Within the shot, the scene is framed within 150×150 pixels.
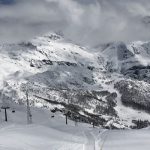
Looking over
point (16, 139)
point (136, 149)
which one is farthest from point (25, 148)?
point (136, 149)

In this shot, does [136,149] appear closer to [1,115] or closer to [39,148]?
[39,148]

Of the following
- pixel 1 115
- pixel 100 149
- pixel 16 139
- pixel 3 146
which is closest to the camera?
pixel 3 146

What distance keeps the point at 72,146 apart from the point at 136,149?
8.20 metres

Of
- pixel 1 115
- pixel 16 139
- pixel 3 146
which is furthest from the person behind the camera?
pixel 1 115

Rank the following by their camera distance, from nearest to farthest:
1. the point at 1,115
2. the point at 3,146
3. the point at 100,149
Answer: the point at 3,146 → the point at 100,149 → the point at 1,115

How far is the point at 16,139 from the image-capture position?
45.9 m

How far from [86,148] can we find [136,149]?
6.60m

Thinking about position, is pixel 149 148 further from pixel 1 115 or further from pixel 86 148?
pixel 1 115

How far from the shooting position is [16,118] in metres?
199

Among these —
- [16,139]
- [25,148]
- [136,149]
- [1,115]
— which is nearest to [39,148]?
[25,148]

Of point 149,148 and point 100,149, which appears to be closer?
point 149,148

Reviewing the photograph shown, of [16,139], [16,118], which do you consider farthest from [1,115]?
[16,139]

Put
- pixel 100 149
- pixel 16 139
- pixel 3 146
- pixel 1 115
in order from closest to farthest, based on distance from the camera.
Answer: pixel 3 146 < pixel 100 149 < pixel 16 139 < pixel 1 115

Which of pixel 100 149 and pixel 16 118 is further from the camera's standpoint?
pixel 16 118
